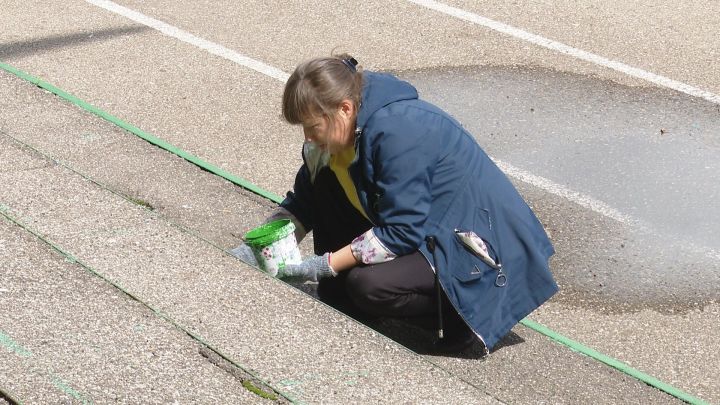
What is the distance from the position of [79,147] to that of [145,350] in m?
2.15

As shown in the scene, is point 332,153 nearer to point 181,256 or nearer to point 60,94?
point 181,256

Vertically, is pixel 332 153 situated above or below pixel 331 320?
above

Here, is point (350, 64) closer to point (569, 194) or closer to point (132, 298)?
point (132, 298)

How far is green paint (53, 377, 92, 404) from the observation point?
9.55ft

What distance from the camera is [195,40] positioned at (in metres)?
7.20

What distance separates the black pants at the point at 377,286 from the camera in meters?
3.68

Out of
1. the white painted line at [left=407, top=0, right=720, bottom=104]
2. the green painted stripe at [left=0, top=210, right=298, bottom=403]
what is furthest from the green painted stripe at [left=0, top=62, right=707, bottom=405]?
the white painted line at [left=407, top=0, right=720, bottom=104]

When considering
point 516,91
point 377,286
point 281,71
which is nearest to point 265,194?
point 377,286

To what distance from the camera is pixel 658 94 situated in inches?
252

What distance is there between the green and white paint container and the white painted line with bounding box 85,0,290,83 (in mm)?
2901

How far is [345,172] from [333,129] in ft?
0.94

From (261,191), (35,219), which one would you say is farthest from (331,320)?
(261,191)

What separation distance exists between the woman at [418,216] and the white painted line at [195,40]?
2973 mm

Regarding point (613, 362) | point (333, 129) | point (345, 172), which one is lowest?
point (613, 362)
